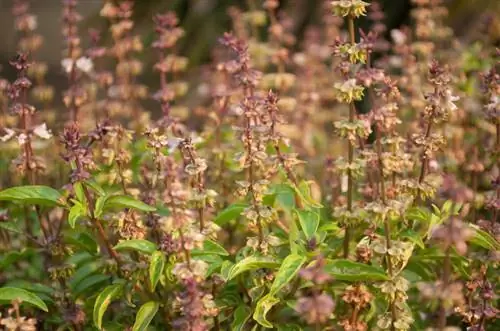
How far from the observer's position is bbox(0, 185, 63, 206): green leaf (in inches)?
89.7

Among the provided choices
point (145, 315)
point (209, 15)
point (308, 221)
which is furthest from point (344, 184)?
point (209, 15)

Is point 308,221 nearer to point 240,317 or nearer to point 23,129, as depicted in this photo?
point 240,317

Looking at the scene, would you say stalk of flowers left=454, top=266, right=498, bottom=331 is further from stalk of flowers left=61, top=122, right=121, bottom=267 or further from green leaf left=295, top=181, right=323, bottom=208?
stalk of flowers left=61, top=122, right=121, bottom=267

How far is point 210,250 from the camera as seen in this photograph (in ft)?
7.30

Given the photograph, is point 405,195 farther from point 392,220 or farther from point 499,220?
point 499,220

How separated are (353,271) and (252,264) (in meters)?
0.25

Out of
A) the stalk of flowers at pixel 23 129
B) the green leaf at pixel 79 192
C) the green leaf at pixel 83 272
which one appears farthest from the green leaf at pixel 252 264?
the stalk of flowers at pixel 23 129

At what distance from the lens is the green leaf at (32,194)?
228 centimetres

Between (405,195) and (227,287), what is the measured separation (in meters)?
0.56

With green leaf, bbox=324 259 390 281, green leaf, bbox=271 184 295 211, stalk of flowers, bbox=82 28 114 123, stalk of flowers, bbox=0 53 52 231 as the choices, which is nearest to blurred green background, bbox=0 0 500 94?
stalk of flowers, bbox=82 28 114 123

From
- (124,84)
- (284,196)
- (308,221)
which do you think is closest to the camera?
(308,221)

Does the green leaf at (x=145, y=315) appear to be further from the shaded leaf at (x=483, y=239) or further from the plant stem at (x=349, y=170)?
the shaded leaf at (x=483, y=239)

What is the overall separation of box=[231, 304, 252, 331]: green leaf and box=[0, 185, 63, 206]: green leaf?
539 mm

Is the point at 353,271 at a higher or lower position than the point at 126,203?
lower
